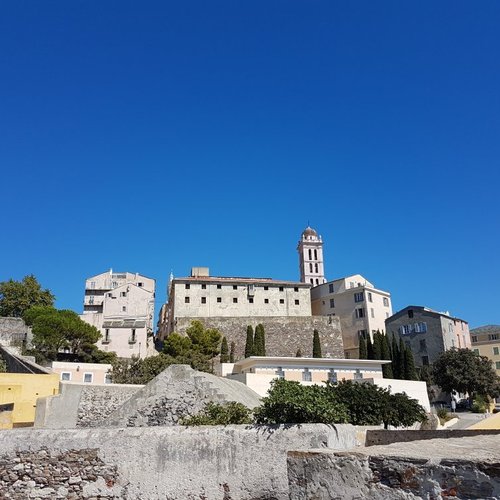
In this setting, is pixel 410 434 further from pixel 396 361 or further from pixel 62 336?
pixel 396 361

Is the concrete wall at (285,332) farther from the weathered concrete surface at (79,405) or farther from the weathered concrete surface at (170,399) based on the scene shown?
the weathered concrete surface at (170,399)

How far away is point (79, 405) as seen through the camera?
19.1m

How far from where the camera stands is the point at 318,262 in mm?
96875

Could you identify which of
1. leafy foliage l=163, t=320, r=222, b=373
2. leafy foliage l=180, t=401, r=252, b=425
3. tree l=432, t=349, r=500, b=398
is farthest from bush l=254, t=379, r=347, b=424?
tree l=432, t=349, r=500, b=398

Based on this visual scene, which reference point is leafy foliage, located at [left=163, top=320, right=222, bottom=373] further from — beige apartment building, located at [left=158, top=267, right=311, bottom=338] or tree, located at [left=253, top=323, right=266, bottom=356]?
beige apartment building, located at [left=158, top=267, right=311, bottom=338]

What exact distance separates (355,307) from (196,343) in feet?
72.3

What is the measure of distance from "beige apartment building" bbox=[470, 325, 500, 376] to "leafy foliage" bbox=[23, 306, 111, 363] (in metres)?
51.0

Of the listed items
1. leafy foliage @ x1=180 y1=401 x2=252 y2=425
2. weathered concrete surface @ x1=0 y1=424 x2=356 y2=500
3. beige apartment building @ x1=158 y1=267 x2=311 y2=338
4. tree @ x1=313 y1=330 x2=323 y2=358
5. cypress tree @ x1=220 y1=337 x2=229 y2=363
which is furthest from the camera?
beige apartment building @ x1=158 y1=267 x2=311 y2=338

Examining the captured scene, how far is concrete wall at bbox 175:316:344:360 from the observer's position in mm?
56688

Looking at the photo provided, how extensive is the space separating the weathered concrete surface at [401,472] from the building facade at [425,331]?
192 feet

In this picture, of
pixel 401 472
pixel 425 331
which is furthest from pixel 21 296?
pixel 401 472

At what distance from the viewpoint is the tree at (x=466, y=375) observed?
48.6 m

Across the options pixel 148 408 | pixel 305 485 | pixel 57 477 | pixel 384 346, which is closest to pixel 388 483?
pixel 305 485

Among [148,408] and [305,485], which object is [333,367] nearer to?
[148,408]
